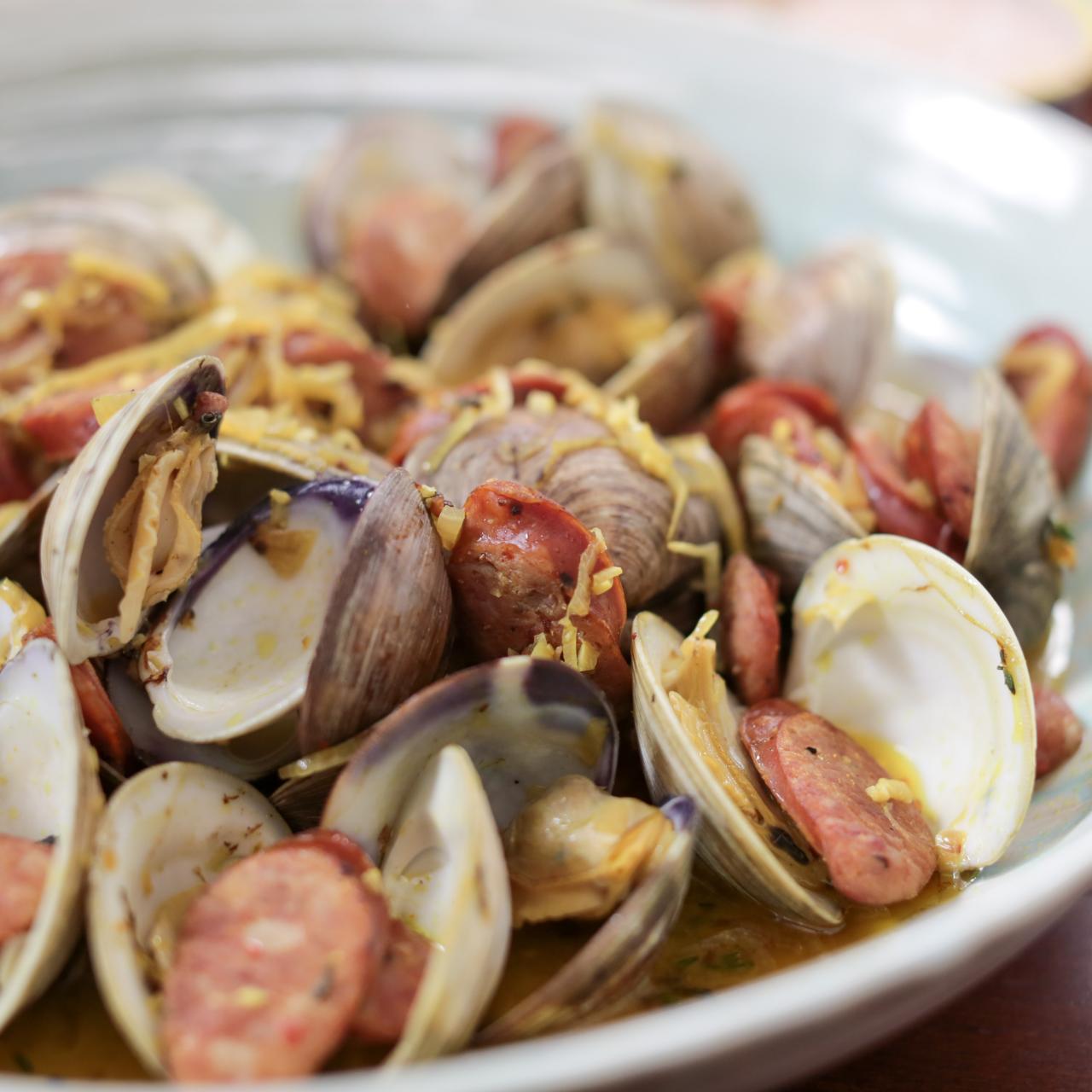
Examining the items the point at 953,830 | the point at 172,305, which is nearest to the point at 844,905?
the point at 953,830

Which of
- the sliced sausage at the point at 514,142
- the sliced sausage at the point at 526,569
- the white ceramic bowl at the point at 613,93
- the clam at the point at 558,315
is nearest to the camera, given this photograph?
the sliced sausage at the point at 526,569

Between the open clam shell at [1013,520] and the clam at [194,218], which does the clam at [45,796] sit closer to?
the open clam shell at [1013,520]

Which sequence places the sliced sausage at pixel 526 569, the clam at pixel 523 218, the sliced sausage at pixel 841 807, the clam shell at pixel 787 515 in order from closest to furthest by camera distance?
the sliced sausage at pixel 841 807 → the sliced sausage at pixel 526 569 → the clam shell at pixel 787 515 → the clam at pixel 523 218

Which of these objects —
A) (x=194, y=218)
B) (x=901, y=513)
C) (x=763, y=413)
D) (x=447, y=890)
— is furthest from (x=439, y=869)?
(x=194, y=218)

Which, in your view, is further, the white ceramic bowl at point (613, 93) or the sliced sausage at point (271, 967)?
the white ceramic bowl at point (613, 93)

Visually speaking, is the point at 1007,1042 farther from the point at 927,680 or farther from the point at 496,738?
the point at 496,738

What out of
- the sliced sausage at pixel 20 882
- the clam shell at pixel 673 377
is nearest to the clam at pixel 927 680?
the clam shell at pixel 673 377
